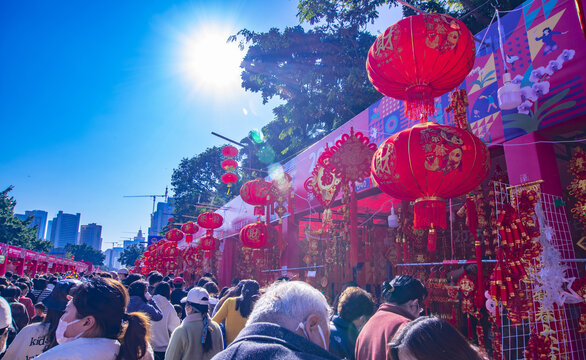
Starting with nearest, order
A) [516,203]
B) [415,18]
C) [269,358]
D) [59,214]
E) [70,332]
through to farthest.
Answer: [269,358], [70,332], [415,18], [516,203], [59,214]

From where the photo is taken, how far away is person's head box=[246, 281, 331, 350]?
4.68 ft

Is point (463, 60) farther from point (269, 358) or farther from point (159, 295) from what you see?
point (159, 295)

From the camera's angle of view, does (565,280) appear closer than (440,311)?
Yes

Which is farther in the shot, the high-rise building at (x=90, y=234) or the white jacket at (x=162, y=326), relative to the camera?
the high-rise building at (x=90, y=234)

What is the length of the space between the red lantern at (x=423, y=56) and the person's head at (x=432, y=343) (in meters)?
2.70

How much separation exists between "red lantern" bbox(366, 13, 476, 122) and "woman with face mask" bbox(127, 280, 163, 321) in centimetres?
348

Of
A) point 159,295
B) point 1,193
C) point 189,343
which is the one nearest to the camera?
point 189,343

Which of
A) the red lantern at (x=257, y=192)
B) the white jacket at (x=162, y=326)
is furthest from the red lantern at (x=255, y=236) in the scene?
the white jacket at (x=162, y=326)

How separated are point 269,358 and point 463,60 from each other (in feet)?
11.1

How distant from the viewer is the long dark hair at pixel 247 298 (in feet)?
13.2

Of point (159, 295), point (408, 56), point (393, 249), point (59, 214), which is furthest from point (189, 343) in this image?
point (59, 214)

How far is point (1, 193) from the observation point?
33188 millimetres

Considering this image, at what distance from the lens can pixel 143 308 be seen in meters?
4.02

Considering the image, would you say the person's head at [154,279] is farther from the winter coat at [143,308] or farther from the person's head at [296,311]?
the person's head at [296,311]
